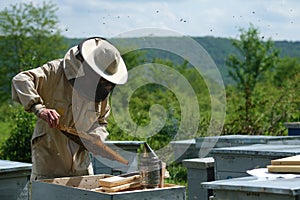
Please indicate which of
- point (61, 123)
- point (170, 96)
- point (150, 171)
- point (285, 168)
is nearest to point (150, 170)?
point (150, 171)

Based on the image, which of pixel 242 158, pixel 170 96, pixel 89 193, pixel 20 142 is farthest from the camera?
pixel 170 96

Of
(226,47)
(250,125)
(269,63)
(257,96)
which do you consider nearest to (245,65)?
(269,63)

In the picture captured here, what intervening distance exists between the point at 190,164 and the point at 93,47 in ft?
5.87

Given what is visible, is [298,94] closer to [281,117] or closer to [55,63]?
[281,117]

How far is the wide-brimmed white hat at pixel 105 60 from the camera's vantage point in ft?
12.8

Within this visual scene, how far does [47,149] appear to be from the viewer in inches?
164

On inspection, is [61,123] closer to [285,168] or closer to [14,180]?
[14,180]

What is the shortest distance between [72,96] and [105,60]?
0.38 meters

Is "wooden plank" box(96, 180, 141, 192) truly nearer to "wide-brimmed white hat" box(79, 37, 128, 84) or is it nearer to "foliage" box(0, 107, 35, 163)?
"wide-brimmed white hat" box(79, 37, 128, 84)

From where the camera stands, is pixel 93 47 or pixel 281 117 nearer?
pixel 93 47

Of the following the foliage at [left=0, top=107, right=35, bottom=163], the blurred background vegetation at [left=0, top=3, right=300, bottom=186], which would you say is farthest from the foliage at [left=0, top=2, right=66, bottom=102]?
the foliage at [left=0, top=107, right=35, bottom=163]

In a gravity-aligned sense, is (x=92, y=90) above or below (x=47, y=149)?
above

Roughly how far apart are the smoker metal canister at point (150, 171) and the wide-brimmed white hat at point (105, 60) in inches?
31.2

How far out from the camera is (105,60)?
3938 mm
